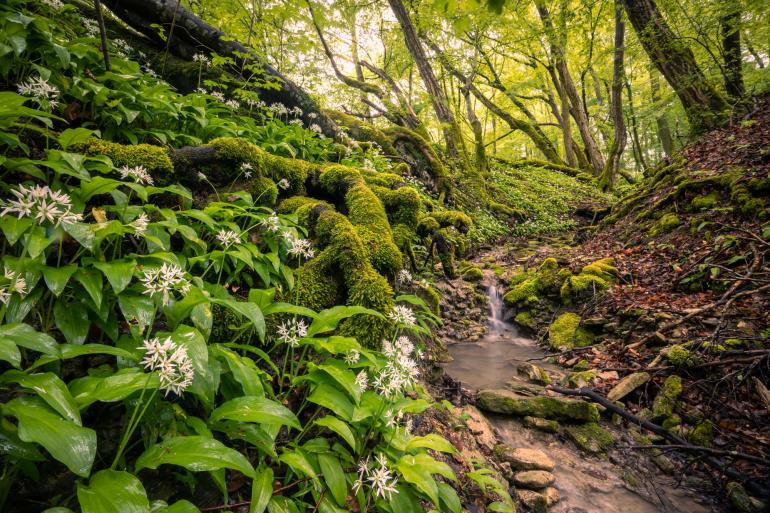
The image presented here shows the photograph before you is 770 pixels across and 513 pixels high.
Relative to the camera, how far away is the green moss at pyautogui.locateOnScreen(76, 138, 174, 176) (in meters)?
2.65

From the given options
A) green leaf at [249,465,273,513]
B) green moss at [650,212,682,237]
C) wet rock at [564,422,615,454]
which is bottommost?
wet rock at [564,422,615,454]

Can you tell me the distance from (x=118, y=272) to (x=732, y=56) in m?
13.3

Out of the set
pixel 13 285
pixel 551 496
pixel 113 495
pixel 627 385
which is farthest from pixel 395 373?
pixel 627 385

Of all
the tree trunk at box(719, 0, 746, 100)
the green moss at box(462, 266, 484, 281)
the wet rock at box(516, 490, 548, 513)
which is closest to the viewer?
the wet rock at box(516, 490, 548, 513)

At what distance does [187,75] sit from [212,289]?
17.8 ft

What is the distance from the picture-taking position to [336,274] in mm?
2891

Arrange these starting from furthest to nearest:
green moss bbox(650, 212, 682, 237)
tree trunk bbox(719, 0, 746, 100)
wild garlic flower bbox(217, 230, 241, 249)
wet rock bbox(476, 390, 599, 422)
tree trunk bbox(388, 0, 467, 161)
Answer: tree trunk bbox(388, 0, 467, 161) → tree trunk bbox(719, 0, 746, 100) → green moss bbox(650, 212, 682, 237) → wet rock bbox(476, 390, 599, 422) → wild garlic flower bbox(217, 230, 241, 249)

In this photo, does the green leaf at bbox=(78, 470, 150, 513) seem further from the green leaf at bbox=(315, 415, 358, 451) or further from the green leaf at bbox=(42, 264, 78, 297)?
the green leaf at bbox=(42, 264, 78, 297)

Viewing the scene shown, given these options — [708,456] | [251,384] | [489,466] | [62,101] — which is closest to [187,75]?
[62,101]

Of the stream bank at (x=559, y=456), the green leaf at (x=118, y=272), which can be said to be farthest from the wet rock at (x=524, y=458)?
the green leaf at (x=118, y=272)

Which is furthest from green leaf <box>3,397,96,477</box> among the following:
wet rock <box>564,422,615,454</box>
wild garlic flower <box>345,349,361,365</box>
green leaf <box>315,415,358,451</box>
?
wet rock <box>564,422,615,454</box>

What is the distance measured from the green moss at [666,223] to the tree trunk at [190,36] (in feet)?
23.1

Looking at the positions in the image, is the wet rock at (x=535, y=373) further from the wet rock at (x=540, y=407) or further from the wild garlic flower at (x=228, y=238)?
the wild garlic flower at (x=228, y=238)

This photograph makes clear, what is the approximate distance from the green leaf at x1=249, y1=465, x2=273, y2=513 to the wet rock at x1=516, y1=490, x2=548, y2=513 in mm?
2297
